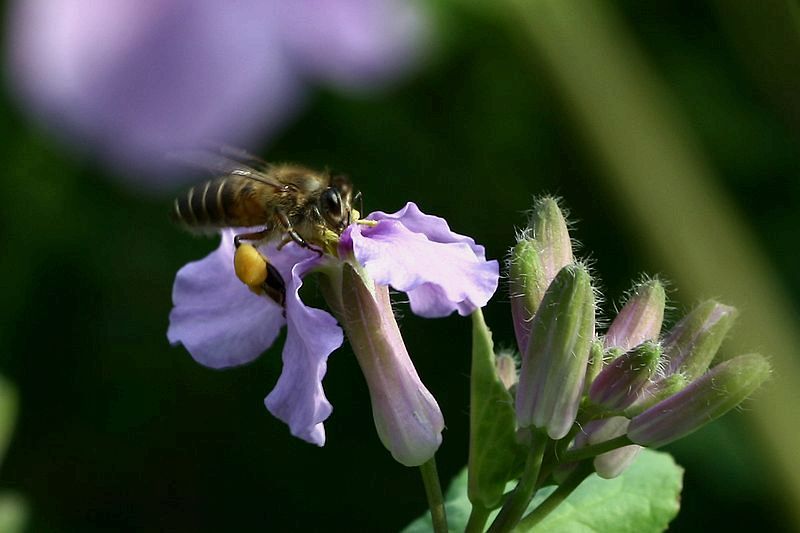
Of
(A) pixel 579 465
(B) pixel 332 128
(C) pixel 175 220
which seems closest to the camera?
(A) pixel 579 465

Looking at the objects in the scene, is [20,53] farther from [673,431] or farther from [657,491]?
[657,491]

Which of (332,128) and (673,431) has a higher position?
(673,431)

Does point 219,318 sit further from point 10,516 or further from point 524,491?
point 10,516

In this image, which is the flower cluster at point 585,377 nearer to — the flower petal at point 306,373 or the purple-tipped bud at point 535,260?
the purple-tipped bud at point 535,260

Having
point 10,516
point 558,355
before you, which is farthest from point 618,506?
point 10,516

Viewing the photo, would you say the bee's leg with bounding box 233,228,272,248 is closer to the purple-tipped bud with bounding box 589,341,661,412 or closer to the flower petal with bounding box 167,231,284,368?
the flower petal with bounding box 167,231,284,368

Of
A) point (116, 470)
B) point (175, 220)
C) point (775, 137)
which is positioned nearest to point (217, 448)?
point (116, 470)

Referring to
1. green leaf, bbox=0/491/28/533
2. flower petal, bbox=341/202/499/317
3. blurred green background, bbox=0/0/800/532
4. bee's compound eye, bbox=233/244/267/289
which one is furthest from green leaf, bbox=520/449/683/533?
blurred green background, bbox=0/0/800/532

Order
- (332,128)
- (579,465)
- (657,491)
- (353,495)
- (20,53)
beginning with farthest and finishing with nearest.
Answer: (332,128), (353,495), (657,491), (579,465), (20,53)
